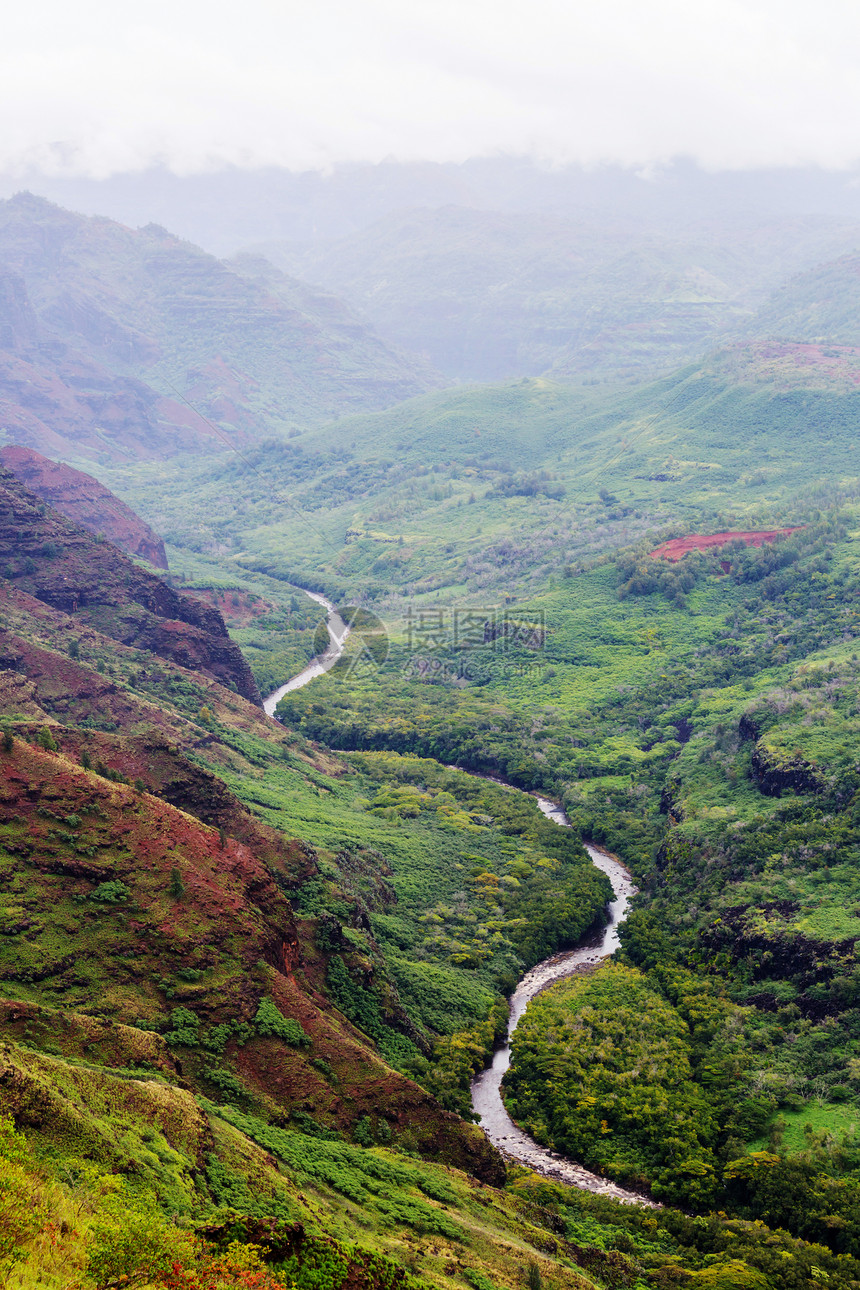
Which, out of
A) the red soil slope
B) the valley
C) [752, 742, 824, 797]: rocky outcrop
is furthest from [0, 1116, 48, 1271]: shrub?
the red soil slope

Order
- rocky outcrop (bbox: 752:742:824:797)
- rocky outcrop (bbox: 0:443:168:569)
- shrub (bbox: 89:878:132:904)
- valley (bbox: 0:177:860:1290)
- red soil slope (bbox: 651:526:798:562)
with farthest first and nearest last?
1. rocky outcrop (bbox: 0:443:168:569)
2. red soil slope (bbox: 651:526:798:562)
3. rocky outcrop (bbox: 752:742:824:797)
4. shrub (bbox: 89:878:132:904)
5. valley (bbox: 0:177:860:1290)

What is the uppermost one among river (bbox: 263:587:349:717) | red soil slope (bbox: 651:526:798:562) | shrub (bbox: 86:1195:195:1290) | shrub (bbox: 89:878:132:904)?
shrub (bbox: 86:1195:195:1290)

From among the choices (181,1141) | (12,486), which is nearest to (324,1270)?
(181,1141)

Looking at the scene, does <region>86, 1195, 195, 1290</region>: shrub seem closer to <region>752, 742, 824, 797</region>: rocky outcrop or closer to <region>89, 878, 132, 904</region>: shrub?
<region>89, 878, 132, 904</region>: shrub

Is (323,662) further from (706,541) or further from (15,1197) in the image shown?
(15,1197)

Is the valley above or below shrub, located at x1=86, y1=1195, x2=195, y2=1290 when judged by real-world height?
below

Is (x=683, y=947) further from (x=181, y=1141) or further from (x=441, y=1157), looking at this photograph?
(x=181, y=1141)

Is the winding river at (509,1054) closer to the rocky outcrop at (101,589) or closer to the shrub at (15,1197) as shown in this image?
the shrub at (15,1197)
